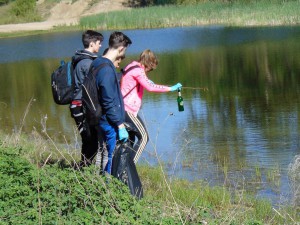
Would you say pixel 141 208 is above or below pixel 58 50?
above

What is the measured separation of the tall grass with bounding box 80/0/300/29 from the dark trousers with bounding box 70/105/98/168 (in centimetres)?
2309

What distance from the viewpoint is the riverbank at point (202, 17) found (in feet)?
97.4

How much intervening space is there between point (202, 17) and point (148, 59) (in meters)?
30.0

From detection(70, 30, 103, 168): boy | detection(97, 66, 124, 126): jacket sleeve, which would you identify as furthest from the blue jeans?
detection(70, 30, 103, 168): boy

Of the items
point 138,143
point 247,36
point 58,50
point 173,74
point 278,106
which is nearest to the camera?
point 138,143

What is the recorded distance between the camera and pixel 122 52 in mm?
6172

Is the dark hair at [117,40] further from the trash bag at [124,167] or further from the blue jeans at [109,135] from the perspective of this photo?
the trash bag at [124,167]

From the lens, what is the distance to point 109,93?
5.82 m

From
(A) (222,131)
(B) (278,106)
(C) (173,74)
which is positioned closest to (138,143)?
(A) (222,131)

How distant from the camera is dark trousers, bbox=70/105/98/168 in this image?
625cm

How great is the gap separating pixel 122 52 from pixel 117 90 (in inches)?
17.2

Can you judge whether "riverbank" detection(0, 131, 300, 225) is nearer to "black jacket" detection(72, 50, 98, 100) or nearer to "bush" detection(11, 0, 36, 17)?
"black jacket" detection(72, 50, 98, 100)

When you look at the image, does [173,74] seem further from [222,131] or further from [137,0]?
[137,0]

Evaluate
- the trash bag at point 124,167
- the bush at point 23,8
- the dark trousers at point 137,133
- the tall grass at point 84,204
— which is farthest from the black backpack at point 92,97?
the bush at point 23,8
